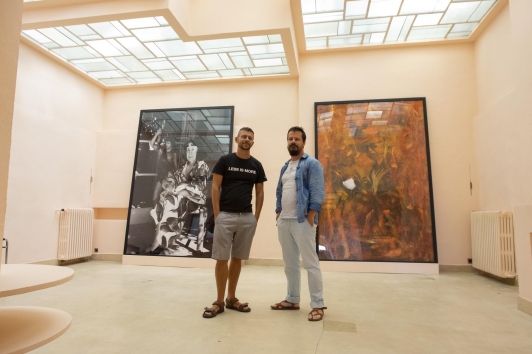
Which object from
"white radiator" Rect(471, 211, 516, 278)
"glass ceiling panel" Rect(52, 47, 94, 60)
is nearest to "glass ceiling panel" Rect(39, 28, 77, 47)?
"glass ceiling panel" Rect(52, 47, 94, 60)

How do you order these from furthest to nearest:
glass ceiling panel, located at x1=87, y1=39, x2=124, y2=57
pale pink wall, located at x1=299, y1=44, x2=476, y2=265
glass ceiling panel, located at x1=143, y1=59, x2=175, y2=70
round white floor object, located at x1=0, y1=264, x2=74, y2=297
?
glass ceiling panel, located at x1=143, y1=59, x2=175, y2=70
pale pink wall, located at x1=299, y1=44, x2=476, y2=265
glass ceiling panel, located at x1=87, y1=39, x2=124, y2=57
round white floor object, located at x1=0, y1=264, x2=74, y2=297

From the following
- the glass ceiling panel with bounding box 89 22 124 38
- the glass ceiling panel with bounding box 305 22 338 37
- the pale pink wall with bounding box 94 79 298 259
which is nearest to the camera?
the glass ceiling panel with bounding box 89 22 124 38

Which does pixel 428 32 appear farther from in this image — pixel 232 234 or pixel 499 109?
pixel 232 234

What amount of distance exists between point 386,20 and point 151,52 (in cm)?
413

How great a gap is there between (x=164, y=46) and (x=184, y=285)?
405 cm

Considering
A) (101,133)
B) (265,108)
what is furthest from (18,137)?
(265,108)

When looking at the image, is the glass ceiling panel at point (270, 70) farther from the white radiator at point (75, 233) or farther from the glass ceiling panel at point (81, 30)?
the white radiator at point (75, 233)

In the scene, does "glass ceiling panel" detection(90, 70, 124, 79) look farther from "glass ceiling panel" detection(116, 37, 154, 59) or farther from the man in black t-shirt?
the man in black t-shirt

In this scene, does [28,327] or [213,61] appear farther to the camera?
[213,61]

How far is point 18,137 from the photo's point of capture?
17.3 ft

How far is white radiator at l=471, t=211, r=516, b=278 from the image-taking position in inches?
179

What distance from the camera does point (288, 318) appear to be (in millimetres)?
2973

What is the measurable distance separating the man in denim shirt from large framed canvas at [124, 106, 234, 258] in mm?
3137

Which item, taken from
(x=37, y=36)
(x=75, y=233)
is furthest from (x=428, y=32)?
(x=75, y=233)
